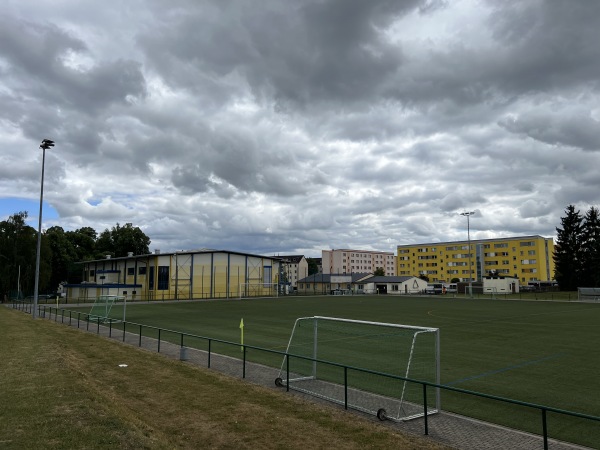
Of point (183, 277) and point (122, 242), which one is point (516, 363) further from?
point (122, 242)

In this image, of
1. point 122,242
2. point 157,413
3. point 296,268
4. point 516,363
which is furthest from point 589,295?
point 296,268

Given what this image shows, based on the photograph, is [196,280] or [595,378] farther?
[196,280]

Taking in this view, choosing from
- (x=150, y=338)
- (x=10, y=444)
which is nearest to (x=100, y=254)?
(x=150, y=338)

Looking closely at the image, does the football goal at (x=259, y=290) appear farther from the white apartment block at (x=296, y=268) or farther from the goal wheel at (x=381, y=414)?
the white apartment block at (x=296, y=268)

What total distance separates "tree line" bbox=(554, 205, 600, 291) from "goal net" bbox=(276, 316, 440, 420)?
81581 mm

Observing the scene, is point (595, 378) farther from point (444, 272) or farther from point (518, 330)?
point (444, 272)

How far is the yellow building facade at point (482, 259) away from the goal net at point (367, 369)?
363 feet

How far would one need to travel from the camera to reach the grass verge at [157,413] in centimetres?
852

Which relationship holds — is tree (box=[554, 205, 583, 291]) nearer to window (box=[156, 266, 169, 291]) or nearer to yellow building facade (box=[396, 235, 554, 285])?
yellow building facade (box=[396, 235, 554, 285])

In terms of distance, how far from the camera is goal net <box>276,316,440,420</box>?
11.3m

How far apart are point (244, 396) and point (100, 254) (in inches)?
4082

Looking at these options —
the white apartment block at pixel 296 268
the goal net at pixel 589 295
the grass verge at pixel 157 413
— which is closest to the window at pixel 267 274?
the goal net at pixel 589 295

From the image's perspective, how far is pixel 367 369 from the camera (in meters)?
16.1

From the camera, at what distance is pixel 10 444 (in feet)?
25.8
